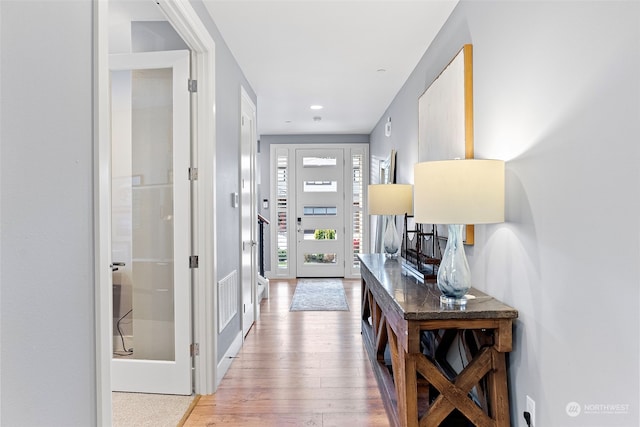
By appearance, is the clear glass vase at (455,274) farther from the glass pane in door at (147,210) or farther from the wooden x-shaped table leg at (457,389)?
the glass pane in door at (147,210)

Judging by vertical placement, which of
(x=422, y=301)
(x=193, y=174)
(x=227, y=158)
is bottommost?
(x=422, y=301)

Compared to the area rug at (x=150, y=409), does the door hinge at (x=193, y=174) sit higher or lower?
higher

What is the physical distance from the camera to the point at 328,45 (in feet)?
9.74

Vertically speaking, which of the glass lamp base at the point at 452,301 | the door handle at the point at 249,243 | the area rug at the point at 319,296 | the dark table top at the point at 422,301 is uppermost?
the door handle at the point at 249,243

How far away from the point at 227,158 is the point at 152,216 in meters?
0.74

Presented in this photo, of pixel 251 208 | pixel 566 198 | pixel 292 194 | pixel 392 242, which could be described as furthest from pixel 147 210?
pixel 292 194

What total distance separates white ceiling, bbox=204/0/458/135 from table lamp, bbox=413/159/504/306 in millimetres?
1294

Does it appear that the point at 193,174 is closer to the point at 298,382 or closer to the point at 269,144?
the point at 298,382

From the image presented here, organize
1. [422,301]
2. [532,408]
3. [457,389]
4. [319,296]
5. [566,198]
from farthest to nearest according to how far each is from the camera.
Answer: [319,296] < [422,301] < [457,389] < [532,408] < [566,198]

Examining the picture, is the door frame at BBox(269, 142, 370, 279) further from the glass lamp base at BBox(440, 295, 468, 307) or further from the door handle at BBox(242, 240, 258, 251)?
the glass lamp base at BBox(440, 295, 468, 307)

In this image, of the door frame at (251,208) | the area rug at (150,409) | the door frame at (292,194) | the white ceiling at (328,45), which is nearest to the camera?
the area rug at (150,409)

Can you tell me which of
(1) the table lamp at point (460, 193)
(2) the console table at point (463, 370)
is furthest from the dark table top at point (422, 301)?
(1) the table lamp at point (460, 193)

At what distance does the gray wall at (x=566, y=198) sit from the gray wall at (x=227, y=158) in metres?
1.72

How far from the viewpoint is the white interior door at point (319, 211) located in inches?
263
